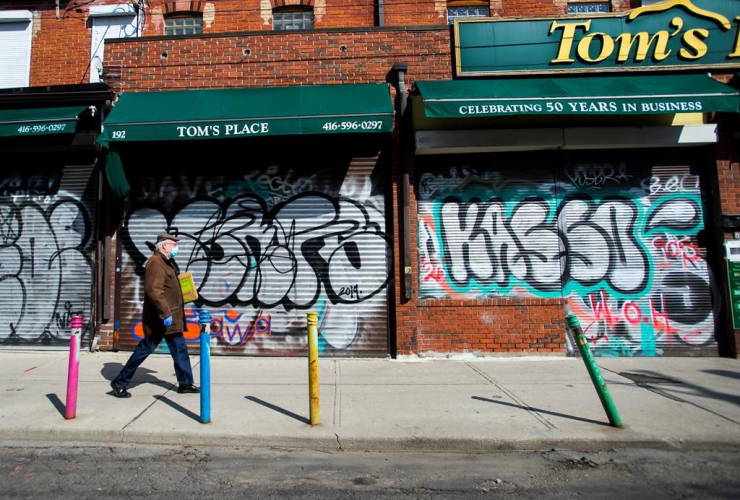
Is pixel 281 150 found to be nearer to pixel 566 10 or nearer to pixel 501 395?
pixel 501 395

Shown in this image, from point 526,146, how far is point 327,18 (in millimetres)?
4789

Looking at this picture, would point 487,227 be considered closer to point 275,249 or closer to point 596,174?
point 596,174

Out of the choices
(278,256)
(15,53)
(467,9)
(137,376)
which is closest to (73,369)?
(137,376)

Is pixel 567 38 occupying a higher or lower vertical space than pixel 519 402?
higher

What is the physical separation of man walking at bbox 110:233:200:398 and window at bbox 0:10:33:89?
6792 millimetres

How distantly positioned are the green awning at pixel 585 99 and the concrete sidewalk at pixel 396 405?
3.71 metres

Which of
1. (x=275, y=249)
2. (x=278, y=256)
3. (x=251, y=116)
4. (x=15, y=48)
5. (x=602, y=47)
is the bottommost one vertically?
(x=278, y=256)

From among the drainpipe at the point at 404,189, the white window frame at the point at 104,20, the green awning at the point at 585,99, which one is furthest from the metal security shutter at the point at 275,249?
the white window frame at the point at 104,20

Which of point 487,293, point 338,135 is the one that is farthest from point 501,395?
point 338,135

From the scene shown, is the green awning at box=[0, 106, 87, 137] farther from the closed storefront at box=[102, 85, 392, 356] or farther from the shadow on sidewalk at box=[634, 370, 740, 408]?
the shadow on sidewalk at box=[634, 370, 740, 408]

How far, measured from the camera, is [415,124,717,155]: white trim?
7449mm

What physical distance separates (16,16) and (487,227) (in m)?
10.2

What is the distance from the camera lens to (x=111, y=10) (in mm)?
9336

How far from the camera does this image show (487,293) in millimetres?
7566
